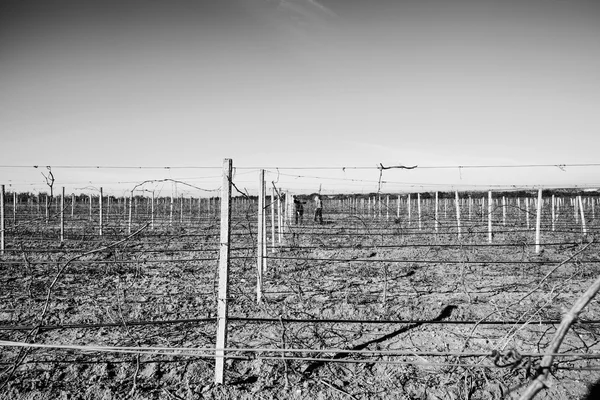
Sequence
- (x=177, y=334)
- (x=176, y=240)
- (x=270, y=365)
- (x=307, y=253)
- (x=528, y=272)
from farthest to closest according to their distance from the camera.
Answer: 1. (x=176, y=240)
2. (x=307, y=253)
3. (x=528, y=272)
4. (x=177, y=334)
5. (x=270, y=365)

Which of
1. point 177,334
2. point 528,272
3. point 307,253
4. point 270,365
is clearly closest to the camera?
point 270,365

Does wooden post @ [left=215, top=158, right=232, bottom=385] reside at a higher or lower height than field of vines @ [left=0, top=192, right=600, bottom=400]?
higher

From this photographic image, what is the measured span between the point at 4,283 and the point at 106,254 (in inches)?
133

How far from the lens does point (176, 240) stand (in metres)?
13.7

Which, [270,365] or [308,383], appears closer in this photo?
[308,383]

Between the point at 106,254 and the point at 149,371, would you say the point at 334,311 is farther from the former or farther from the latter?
the point at 106,254

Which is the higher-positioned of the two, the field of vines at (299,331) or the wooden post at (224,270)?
the wooden post at (224,270)

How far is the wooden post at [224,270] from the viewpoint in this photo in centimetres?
314

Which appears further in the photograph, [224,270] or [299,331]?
[299,331]

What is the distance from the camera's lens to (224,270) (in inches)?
125

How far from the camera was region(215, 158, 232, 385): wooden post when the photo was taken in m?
3.14

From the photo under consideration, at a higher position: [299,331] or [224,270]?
[224,270]

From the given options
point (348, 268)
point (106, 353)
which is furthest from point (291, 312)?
point (348, 268)

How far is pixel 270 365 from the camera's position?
3.63 metres
